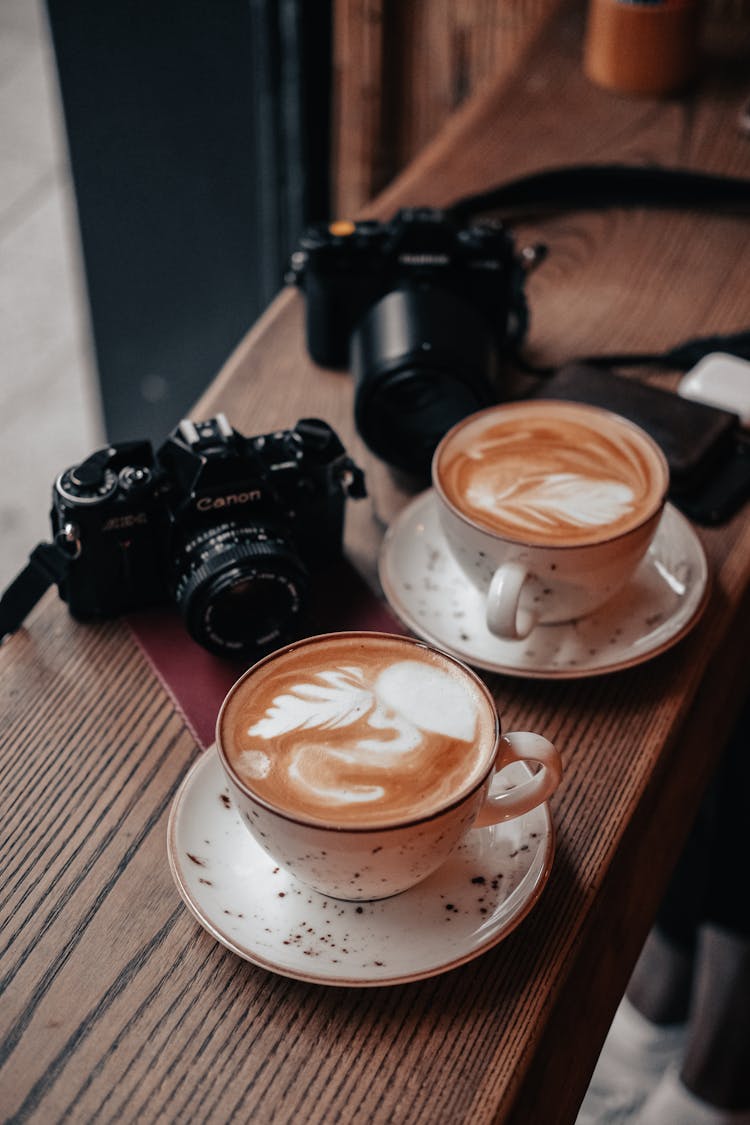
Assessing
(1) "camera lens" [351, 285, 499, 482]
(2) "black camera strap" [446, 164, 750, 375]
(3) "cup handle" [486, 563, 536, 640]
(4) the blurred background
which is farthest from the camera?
(4) the blurred background

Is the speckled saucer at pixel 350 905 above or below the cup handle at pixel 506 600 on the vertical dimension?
below

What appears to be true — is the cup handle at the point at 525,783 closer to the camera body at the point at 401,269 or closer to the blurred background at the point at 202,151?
the camera body at the point at 401,269

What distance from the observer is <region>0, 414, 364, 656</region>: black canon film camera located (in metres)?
0.69

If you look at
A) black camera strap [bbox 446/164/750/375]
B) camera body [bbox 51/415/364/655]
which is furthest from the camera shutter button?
black camera strap [bbox 446/164/750/375]

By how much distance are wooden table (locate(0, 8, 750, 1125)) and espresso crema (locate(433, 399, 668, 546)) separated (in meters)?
0.10

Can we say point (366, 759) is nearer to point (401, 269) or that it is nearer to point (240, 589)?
point (240, 589)

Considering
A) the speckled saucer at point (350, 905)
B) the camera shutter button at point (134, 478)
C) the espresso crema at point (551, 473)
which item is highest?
Answer: the espresso crema at point (551, 473)

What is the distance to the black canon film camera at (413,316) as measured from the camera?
2.70ft

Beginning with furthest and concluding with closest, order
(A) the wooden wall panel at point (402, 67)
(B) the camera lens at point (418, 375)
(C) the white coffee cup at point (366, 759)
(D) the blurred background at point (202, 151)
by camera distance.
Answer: (A) the wooden wall panel at point (402, 67) < (D) the blurred background at point (202, 151) < (B) the camera lens at point (418, 375) < (C) the white coffee cup at point (366, 759)

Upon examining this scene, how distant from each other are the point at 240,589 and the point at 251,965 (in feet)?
0.80

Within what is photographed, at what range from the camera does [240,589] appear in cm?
71

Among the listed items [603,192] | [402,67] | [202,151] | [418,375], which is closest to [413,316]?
[418,375]

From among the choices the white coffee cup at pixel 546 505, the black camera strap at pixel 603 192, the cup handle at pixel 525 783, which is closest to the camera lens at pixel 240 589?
the white coffee cup at pixel 546 505

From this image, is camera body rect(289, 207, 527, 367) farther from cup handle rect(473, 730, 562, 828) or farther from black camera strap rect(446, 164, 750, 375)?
cup handle rect(473, 730, 562, 828)
